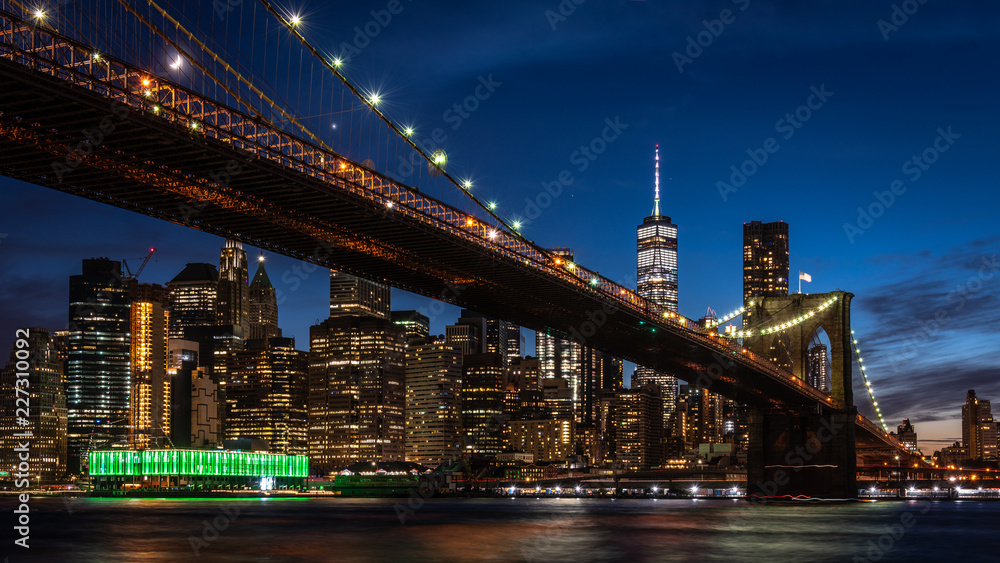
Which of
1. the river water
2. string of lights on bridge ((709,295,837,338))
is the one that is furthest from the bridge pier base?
the river water

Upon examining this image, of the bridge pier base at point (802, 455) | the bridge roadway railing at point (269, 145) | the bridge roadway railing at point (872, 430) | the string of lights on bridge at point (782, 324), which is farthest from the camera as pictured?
the bridge roadway railing at point (872, 430)

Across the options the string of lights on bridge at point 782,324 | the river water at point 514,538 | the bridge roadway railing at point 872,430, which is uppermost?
the string of lights on bridge at point 782,324

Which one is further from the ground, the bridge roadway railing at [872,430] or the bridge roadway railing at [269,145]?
the bridge roadway railing at [269,145]

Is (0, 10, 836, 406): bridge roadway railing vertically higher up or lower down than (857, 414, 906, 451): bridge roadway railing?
higher up

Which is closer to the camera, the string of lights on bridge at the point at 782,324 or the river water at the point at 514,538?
the river water at the point at 514,538

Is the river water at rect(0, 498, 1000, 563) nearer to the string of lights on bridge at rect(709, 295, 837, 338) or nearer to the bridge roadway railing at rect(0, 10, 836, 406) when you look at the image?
the bridge roadway railing at rect(0, 10, 836, 406)

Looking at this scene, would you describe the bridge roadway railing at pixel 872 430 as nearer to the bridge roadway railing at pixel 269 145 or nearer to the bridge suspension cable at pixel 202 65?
the bridge roadway railing at pixel 269 145

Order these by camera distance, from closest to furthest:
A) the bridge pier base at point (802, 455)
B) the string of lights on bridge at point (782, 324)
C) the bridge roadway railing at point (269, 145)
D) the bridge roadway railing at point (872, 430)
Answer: the bridge roadway railing at point (269, 145) < the bridge pier base at point (802, 455) < the string of lights on bridge at point (782, 324) < the bridge roadway railing at point (872, 430)

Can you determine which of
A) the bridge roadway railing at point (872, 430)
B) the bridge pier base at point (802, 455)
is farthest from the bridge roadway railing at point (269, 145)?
the bridge roadway railing at point (872, 430)
